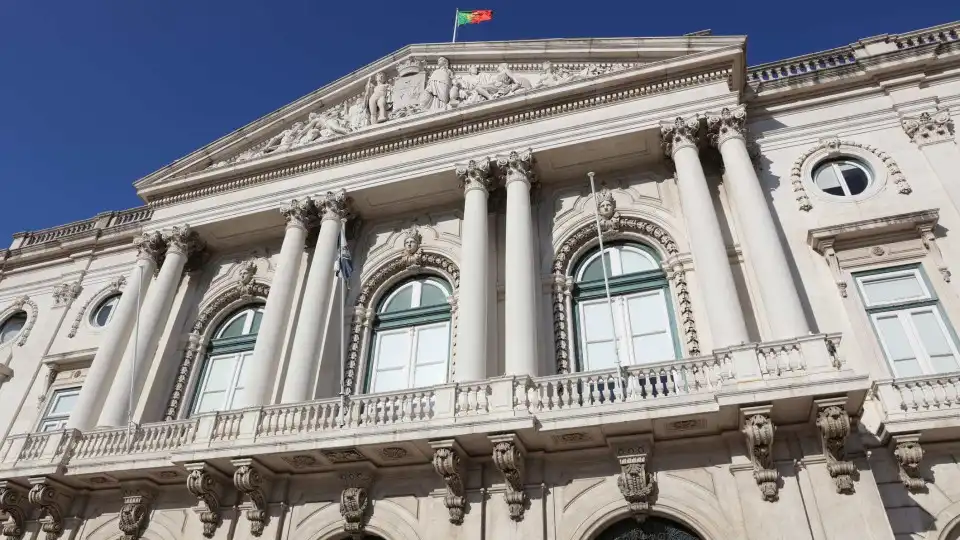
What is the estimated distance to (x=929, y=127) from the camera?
42.5ft

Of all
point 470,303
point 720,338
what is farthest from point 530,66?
point 720,338

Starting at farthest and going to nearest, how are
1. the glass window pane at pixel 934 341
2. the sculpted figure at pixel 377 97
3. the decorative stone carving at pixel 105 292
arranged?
the decorative stone carving at pixel 105 292 < the sculpted figure at pixel 377 97 < the glass window pane at pixel 934 341

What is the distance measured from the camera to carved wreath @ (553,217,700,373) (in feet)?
39.1

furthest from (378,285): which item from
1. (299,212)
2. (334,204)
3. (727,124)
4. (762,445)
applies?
(762,445)

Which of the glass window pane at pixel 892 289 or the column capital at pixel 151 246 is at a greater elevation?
the column capital at pixel 151 246

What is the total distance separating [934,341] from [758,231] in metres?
3.30

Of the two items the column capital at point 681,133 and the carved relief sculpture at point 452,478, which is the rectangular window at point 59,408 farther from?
the column capital at point 681,133

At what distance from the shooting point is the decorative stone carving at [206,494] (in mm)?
11062

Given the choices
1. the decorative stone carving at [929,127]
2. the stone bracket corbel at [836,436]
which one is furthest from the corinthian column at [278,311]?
the decorative stone carving at [929,127]

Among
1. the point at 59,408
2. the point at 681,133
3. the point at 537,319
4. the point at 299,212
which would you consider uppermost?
the point at 299,212

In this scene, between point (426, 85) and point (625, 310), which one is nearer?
point (625, 310)

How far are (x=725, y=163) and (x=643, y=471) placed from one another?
6.42 meters

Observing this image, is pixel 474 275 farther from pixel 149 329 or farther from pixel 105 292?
pixel 105 292

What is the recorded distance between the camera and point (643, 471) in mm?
9641
